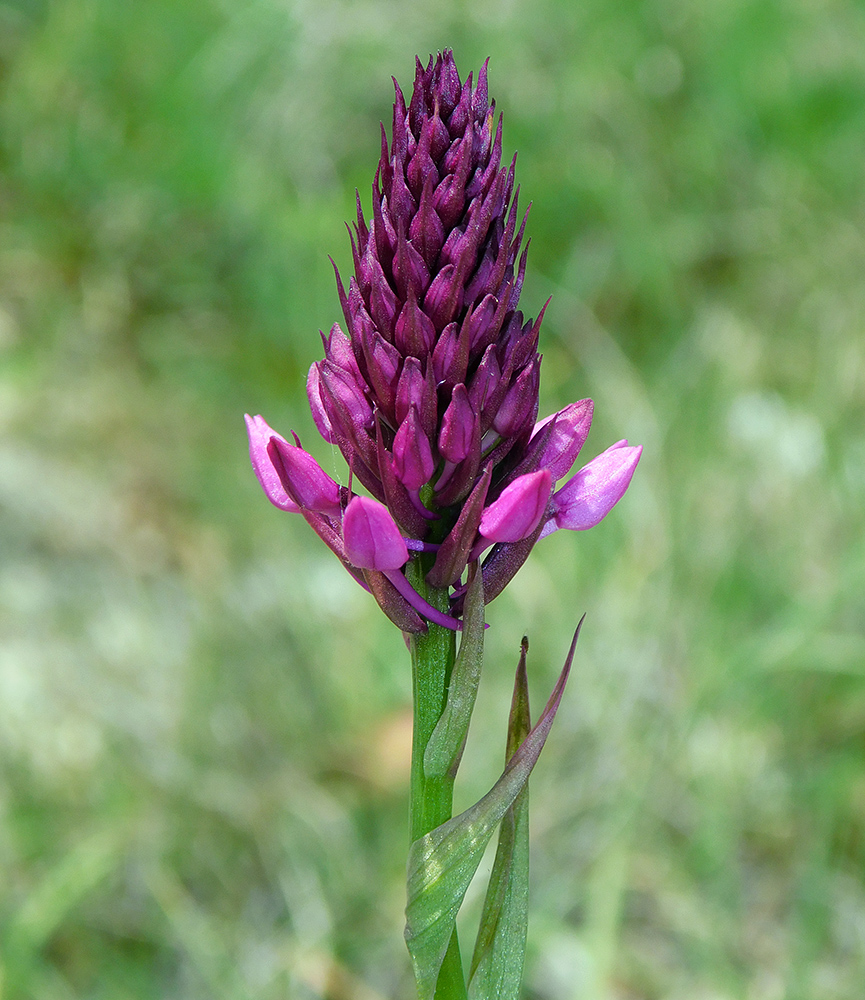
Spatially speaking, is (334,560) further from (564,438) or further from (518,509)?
(518,509)

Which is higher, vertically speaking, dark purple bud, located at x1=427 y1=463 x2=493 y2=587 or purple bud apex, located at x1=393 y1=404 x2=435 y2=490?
purple bud apex, located at x1=393 y1=404 x2=435 y2=490

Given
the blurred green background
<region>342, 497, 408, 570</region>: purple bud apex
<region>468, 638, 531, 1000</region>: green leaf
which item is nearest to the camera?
<region>342, 497, 408, 570</region>: purple bud apex

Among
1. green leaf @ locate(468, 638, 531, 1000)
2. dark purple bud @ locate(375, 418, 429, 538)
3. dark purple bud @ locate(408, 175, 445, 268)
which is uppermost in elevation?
dark purple bud @ locate(408, 175, 445, 268)

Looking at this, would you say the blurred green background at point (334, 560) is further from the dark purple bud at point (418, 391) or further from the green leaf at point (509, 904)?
the dark purple bud at point (418, 391)

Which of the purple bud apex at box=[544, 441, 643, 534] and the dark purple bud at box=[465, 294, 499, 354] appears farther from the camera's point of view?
the purple bud apex at box=[544, 441, 643, 534]

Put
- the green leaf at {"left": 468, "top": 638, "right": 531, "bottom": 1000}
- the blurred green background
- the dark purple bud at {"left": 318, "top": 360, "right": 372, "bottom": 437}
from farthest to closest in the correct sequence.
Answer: the blurred green background
the green leaf at {"left": 468, "top": 638, "right": 531, "bottom": 1000}
the dark purple bud at {"left": 318, "top": 360, "right": 372, "bottom": 437}

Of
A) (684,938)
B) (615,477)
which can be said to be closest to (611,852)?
(684,938)

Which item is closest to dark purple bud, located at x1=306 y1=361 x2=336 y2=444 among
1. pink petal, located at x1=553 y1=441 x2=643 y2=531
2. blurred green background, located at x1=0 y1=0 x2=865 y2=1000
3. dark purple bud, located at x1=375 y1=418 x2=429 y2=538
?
dark purple bud, located at x1=375 y1=418 x2=429 y2=538

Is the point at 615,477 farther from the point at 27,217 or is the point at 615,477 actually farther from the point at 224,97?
the point at 224,97

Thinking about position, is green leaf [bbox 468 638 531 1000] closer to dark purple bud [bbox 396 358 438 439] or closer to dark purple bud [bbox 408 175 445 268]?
Answer: dark purple bud [bbox 396 358 438 439]
